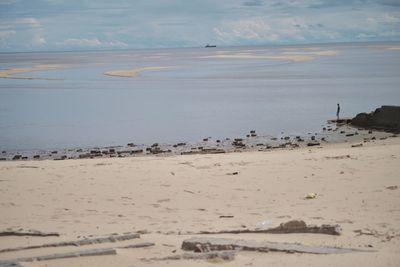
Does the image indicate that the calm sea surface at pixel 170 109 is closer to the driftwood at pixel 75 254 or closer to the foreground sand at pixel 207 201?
the foreground sand at pixel 207 201

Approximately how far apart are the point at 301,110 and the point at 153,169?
16642 millimetres

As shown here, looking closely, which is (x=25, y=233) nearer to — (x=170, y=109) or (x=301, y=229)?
(x=301, y=229)

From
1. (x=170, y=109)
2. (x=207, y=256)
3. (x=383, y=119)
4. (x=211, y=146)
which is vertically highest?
(x=170, y=109)

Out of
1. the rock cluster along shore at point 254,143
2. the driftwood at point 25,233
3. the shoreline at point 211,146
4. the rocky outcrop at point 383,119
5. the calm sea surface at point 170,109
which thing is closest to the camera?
the driftwood at point 25,233

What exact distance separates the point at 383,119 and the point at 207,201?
13.2 m

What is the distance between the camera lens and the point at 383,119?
19.9m

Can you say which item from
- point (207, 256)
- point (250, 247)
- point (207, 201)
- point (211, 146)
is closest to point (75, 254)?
point (207, 256)

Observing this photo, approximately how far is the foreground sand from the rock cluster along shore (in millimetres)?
3559

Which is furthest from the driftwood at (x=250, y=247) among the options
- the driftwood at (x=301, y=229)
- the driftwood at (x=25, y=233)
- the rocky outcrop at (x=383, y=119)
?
the rocky outcrop at (x=383, y=119)

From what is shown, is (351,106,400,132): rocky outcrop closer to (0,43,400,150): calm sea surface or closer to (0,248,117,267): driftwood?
(0,43,400,150): calm sea surface

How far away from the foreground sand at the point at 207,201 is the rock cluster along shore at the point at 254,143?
3559 mm

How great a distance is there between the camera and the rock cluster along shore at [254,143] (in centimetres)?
1659

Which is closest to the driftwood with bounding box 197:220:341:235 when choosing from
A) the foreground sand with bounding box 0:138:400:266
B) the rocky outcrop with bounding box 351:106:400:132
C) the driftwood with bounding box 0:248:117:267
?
→ the foreground sand with bounding box 0:138:400:266

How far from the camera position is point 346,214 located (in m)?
7.40
